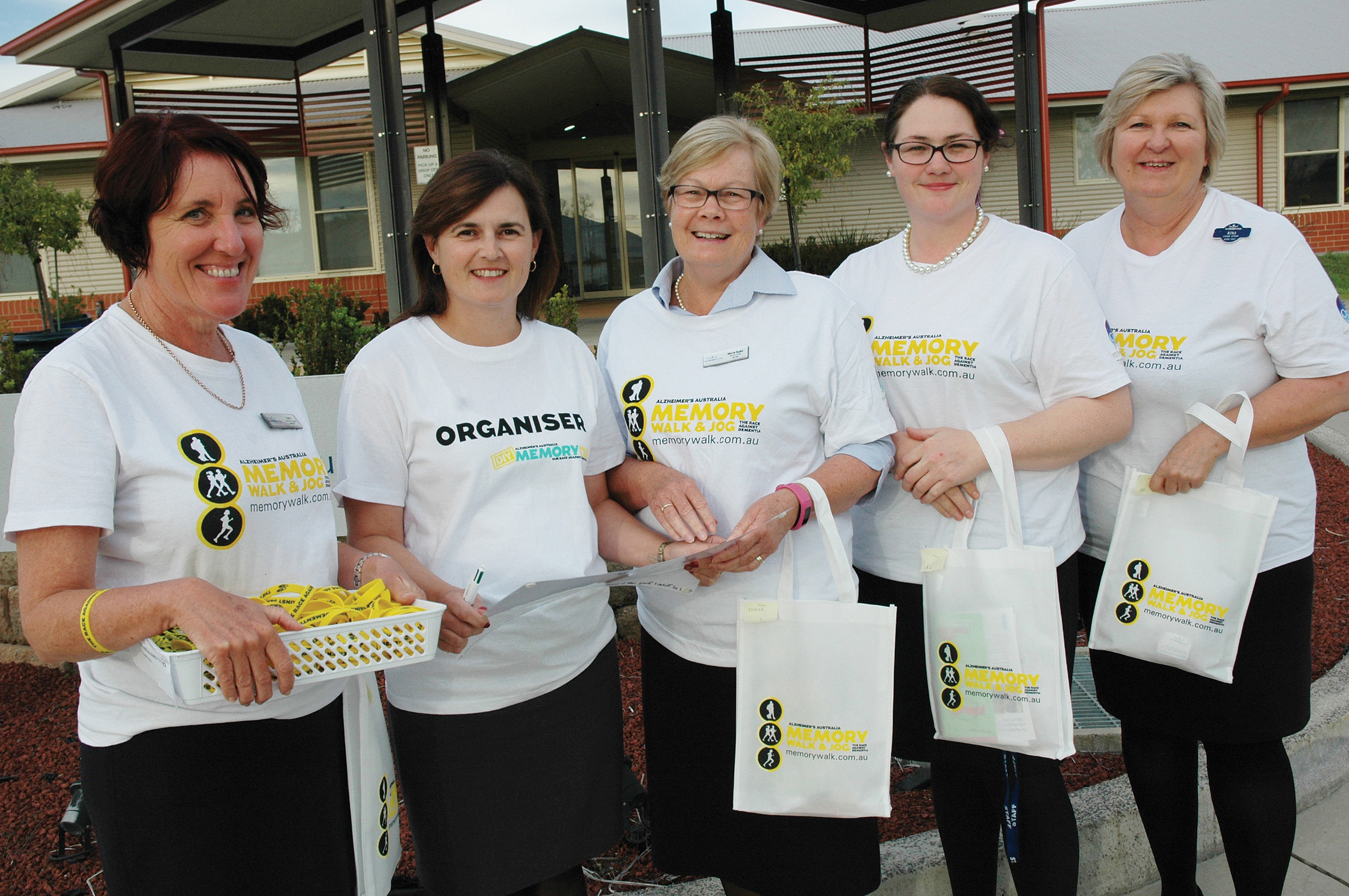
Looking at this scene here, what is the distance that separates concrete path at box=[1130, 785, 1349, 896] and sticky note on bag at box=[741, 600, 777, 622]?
6.51 feet

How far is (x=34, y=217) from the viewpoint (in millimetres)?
14406

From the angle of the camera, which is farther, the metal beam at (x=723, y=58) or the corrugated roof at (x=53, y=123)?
the corrugated roof at (x=53, y=123)

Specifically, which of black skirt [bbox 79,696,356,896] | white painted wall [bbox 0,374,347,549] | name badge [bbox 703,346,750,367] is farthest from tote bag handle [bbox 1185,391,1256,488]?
white painted wall [bbox 0,374,347,549]

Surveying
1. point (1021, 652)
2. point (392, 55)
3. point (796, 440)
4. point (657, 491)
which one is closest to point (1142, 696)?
point (1021, 652)

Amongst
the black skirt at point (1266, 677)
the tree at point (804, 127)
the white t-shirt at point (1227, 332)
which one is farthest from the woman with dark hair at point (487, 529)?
the tree at point (804, 127)

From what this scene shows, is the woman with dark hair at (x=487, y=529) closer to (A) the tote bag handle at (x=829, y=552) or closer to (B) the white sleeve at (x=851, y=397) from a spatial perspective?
(A) the tote bag handle at (x=829, y=552)

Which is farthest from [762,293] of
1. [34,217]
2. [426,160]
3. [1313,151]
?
[1313,151]

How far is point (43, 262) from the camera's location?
58.9ft

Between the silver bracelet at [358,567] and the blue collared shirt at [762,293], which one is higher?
the blue collared shirt at [762,293]

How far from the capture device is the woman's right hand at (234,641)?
148cm

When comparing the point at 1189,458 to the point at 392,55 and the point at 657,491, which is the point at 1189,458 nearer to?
the point at 657,491

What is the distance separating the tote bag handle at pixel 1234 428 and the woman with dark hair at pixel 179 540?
2024 mm

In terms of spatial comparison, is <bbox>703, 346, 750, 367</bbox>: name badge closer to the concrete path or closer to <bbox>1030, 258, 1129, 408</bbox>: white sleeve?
<bbox>1030, 258, 1129, 408</bbox>: white sleeve

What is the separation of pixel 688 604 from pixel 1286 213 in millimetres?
20702
